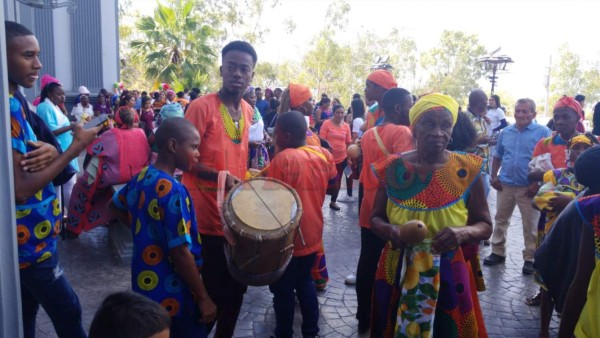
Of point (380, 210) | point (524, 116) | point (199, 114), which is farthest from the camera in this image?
point (524, 116)

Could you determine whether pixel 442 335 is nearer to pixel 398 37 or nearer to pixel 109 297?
pixel 109 297

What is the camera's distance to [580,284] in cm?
213

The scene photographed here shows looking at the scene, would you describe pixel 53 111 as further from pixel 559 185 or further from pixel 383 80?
pixel 559 185

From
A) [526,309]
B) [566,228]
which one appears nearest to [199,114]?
[566,228]

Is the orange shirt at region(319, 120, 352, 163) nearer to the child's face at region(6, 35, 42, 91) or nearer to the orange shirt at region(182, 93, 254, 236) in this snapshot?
the orange shirt at region(182, 93, 254, 236)

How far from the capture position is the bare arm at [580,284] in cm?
209

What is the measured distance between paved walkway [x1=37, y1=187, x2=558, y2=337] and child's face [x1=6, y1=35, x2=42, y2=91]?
2.30 metres

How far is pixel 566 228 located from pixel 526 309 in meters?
2.24

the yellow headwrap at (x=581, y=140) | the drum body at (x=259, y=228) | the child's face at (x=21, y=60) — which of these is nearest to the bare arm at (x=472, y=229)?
the drum body at (x=259, y=228)

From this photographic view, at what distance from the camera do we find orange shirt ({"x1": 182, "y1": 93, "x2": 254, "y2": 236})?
3186 mm

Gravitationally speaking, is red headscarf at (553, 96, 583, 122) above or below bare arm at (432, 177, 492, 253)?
above

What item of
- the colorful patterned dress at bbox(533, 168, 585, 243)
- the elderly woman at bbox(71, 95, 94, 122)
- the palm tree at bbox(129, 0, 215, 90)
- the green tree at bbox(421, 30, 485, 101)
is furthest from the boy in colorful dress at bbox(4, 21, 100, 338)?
the palm tree at bbox(129, 0, 215, 90)

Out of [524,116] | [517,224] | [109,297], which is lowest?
[517,224]

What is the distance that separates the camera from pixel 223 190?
9.58 ft
